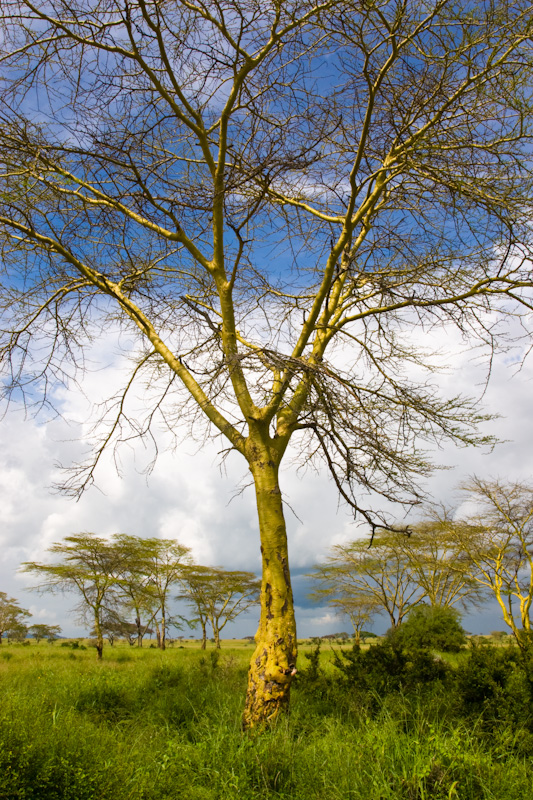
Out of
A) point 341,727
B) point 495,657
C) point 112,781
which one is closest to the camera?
point 112,781

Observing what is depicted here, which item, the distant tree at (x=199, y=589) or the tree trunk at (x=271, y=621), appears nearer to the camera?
the tree trunk at (x=271, y=621)

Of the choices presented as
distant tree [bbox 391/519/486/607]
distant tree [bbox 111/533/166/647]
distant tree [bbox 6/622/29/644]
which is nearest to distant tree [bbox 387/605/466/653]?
distant tree [bbox 391/519/486/607]

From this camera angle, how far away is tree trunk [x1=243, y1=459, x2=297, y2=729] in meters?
4.22

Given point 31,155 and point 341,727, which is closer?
point 341,727

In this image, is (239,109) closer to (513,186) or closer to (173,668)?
(513,186)

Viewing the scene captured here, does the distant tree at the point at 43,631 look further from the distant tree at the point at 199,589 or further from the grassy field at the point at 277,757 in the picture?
the grassy field at the point at 277,757

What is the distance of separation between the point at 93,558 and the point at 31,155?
836 inches

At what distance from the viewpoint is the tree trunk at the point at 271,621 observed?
4219 mm

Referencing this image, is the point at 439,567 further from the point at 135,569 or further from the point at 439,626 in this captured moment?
the point at 135,569

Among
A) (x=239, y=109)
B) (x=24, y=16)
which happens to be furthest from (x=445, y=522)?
(x=24, y=16)

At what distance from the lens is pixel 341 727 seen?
13.5 feet

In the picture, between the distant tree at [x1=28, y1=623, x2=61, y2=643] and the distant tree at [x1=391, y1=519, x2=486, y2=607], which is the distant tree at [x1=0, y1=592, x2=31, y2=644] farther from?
the distant tree at [x1=391, y1=519, x2=486, y2=607]

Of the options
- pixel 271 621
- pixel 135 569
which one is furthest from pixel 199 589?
pixel 271 621

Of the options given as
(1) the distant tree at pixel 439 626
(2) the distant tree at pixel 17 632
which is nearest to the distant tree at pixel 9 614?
(2) the distant tree at pixel 17 632
